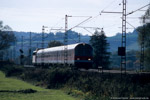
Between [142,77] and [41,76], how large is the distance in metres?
17.1

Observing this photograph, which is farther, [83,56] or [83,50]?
[83,50]

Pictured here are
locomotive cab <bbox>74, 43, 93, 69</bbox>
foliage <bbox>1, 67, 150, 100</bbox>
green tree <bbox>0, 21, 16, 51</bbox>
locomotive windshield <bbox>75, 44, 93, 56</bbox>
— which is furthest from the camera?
green tree <bbox>0, 21, 16, 51</bbox>

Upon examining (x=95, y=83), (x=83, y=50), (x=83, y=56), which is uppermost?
(x=83, y=50)

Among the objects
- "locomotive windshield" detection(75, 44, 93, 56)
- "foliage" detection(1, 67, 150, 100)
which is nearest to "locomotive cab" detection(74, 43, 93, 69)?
"locomotive windshield" detection(75, 44, 93, 56)

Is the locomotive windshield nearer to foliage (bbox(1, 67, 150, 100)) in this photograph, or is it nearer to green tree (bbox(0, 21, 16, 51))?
foliage (bbox(1, 67, 150, 100))

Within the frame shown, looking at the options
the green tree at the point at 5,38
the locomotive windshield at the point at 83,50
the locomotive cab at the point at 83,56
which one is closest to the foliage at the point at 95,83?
the locomotive cab at the point at 83,56

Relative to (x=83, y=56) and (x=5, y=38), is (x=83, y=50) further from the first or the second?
(x=5, y=38)

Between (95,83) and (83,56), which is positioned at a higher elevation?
(83,56)

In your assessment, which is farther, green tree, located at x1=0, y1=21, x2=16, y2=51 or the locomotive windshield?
green tree, located at x1=0, y1=21, x2=16, y2=51

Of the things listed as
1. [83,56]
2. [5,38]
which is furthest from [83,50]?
[5,38]

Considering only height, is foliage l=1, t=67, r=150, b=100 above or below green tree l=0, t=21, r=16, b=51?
below

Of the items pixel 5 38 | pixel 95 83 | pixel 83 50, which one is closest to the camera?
pixel 95 83

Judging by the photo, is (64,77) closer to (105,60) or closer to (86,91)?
(86,91)

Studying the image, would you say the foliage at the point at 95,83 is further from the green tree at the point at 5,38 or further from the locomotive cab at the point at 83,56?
the green tree at the point at 5,38
